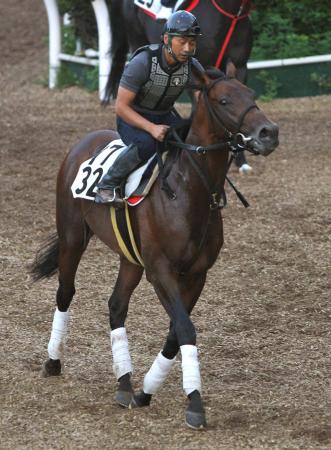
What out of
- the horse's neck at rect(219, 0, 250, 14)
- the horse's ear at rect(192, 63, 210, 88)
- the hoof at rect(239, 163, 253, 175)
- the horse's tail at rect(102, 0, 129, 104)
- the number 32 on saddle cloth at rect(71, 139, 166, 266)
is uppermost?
the horse's ear at rect(192, 63, 210, 88)

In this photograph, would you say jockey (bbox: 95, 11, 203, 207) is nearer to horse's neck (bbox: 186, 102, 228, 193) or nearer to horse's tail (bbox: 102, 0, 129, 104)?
horse's neck (bbox: 186, 102, 228, 193)

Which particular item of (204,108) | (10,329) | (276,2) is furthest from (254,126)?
(276,2)

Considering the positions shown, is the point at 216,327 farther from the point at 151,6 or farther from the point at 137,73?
the point at 151,6

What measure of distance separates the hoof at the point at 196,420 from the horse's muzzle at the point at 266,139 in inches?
52.4

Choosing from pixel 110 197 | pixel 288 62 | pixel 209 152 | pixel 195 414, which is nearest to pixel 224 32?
pixel 288 62

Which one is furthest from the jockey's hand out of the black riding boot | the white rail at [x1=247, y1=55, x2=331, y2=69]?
the white rail at [x1=247, y1=55, x2=331, y2=69]

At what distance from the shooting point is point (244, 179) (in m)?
11.0

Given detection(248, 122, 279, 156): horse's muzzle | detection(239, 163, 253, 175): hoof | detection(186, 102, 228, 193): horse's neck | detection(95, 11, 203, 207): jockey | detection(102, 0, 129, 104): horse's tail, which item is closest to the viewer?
detection(248, 122, 279, 156): horse's muzzle

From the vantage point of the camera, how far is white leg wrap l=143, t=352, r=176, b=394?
557 cm

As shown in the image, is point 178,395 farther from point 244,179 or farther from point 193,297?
point 244,179

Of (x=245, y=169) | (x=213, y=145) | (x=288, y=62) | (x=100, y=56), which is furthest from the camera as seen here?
(x=100, y=56)

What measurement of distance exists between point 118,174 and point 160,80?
56 centimetres

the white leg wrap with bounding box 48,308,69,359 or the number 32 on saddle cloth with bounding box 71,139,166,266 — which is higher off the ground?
the number 32 on saddle cloth with bounding box 71,139,166,266

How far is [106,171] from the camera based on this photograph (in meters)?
5.94
